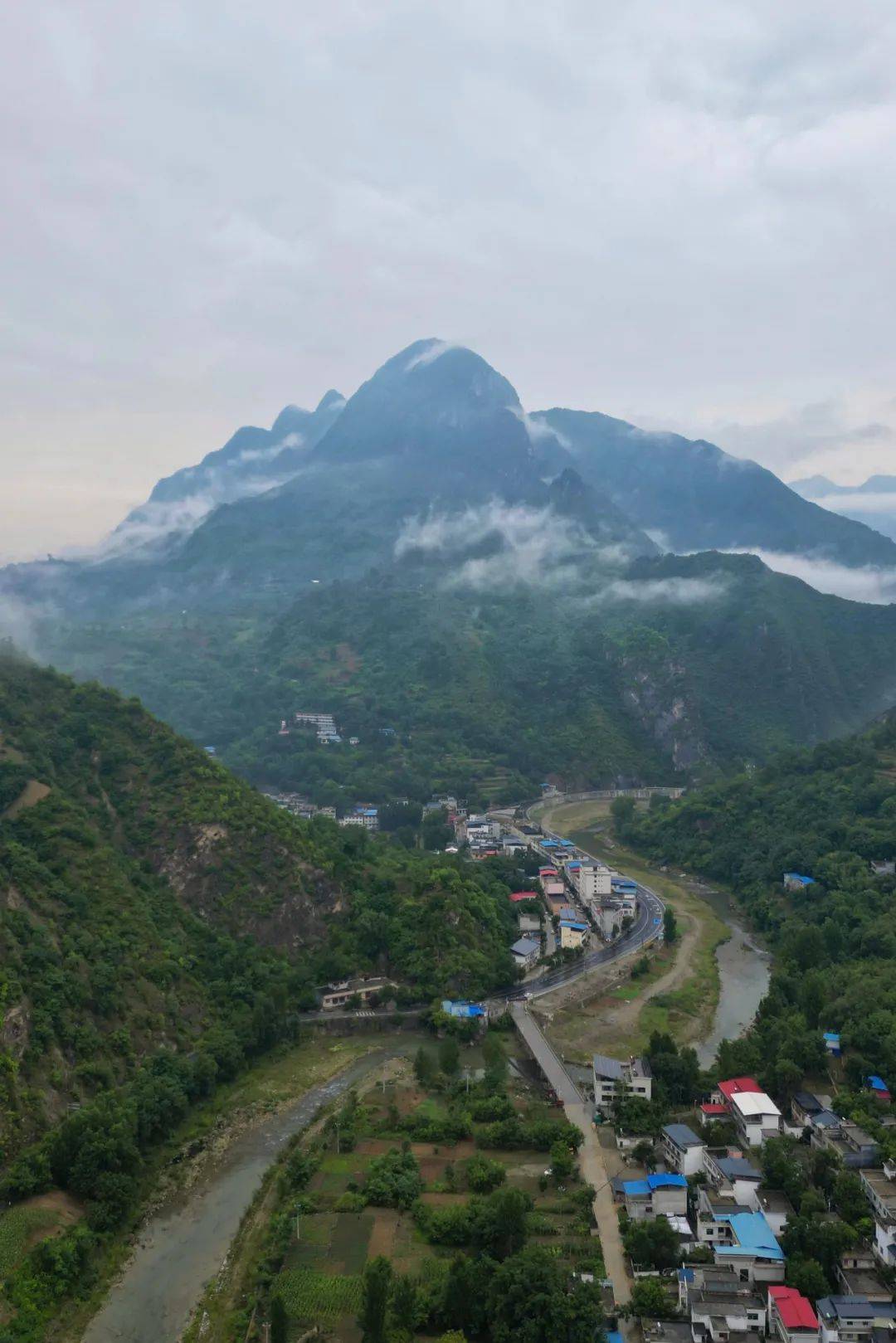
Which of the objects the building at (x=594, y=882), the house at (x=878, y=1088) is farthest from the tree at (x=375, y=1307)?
the building at (x=594, y=882)

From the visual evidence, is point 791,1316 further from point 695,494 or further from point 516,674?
point 695,494

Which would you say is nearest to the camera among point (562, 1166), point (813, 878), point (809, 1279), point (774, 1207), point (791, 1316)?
point (791, 1316)

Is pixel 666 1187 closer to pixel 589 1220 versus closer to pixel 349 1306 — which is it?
pixel 589 1220

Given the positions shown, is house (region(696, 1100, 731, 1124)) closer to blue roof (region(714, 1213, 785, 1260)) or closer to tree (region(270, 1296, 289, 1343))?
blue roof (region(714, 1213, 785, 1260))

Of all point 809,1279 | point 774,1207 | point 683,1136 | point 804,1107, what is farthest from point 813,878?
point 809,1279

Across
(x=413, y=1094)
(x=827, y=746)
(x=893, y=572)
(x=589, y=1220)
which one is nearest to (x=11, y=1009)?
(x=413, y=1094)

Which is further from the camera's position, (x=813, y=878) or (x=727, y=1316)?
(x=813, y=878)

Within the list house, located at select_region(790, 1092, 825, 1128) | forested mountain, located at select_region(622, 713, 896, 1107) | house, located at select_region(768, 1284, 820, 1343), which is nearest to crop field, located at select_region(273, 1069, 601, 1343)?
house, located at select_region(768, 1284, 820, 1343)
